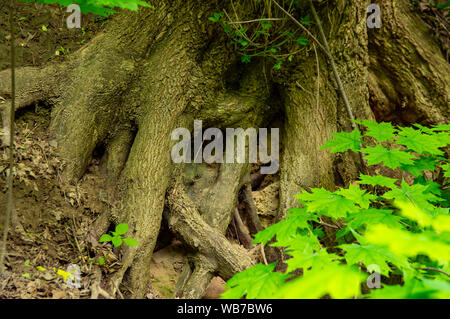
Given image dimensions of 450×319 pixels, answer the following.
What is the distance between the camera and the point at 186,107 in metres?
3.17

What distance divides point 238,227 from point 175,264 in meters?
0.83

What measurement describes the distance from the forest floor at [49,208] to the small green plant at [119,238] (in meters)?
0.08

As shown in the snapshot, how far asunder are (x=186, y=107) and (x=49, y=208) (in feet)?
4.81

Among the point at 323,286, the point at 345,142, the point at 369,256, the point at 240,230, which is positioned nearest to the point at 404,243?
the point at 323,286

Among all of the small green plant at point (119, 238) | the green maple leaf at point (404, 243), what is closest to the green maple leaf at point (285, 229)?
the green maple leaf at point (404, 243)

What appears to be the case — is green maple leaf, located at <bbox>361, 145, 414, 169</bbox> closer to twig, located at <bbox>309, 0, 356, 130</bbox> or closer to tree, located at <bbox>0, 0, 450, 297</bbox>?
tree, located at <bbox>0, 0, 450, 297</bbox>

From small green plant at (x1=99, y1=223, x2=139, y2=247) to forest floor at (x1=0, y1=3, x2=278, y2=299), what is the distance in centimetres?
8

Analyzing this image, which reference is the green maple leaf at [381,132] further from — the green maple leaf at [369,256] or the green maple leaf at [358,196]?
the green maple leaf at [369,256]

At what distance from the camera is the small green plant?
2365 mm

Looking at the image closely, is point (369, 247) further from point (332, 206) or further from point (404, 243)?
point (404, 243)

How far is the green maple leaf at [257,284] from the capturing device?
1.32 meters
